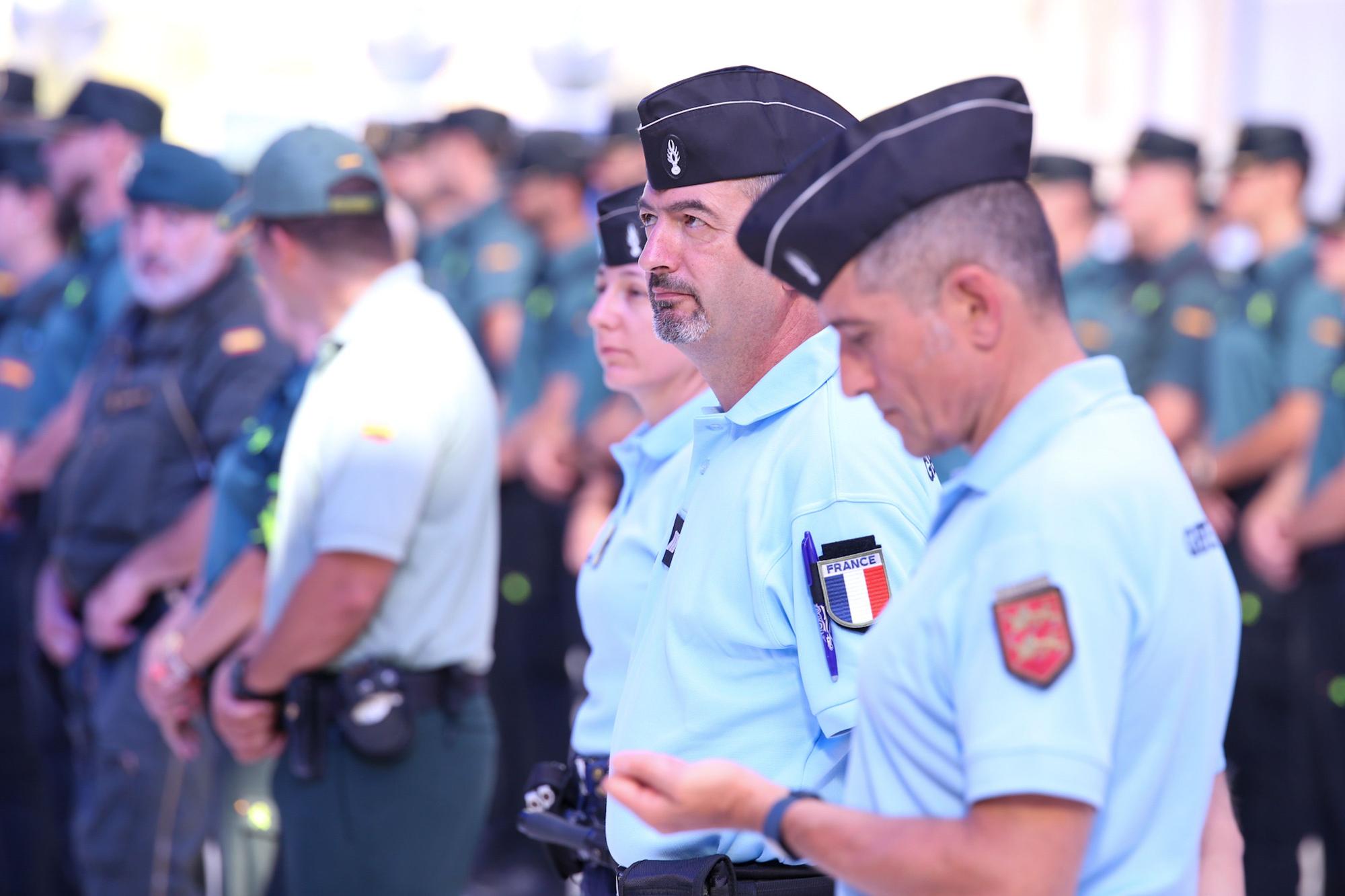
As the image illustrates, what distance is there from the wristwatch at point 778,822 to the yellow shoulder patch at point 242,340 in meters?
2.69

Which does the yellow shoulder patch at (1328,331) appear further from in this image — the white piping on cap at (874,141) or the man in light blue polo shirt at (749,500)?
the white piping on cap at (874,141)

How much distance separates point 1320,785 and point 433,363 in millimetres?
3407

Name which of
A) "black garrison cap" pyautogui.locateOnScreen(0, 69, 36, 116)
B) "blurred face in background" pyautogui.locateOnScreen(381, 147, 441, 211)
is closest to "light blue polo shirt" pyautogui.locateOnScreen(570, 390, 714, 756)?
"black garrison cap" pyautogui.locateOnScreen(0, 69, 36, 116)

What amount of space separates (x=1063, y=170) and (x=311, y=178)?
12.9ft

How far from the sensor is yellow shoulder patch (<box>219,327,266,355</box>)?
373 cm

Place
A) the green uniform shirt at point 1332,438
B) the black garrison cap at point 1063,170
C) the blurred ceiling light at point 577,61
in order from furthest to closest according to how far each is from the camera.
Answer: the blurred ceiling light at point 577,61 → the black garrison cap at point 1063,170 → the green uniform shirt at point 1332,438

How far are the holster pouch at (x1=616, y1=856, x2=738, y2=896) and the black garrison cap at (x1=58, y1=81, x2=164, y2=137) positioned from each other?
14.8 feet

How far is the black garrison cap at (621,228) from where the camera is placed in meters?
2.58

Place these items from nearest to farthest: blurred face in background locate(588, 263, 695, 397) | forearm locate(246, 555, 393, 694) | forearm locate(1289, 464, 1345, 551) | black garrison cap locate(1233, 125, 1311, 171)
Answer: blurred face in background locate(588, 263, 695, 397), forearm locate(246, 555, 393, 694), forearm locate(1289, 464, 1345, 551), black garrison cap locate(1233, 125, 1311, 171)

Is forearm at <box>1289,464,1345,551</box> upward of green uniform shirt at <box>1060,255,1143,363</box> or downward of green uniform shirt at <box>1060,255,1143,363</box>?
downward

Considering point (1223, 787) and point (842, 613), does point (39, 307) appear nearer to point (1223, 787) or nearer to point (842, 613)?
point (842, 613)

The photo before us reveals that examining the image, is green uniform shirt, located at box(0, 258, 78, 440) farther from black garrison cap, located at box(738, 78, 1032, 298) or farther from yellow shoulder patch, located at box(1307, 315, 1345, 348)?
black garrison cap, located at box(738, 78, 1032, 298)

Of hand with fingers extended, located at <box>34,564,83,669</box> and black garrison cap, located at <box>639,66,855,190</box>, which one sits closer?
black garrison cap, located at <box>639,66,855,190</box>

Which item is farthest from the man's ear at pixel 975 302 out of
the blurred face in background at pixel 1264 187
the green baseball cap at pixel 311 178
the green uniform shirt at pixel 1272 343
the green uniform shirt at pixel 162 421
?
the blurred face in background at pixel 1264 187
